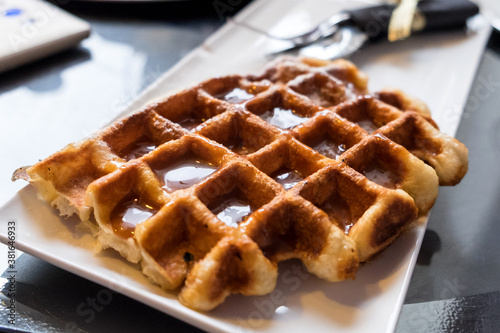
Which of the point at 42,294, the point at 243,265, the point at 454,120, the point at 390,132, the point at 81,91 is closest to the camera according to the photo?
the point at 243,265

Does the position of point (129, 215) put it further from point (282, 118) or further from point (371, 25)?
point (371, 25)

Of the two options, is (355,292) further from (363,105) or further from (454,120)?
(454,120)

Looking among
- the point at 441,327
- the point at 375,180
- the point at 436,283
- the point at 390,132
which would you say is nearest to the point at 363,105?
the point at 390,132

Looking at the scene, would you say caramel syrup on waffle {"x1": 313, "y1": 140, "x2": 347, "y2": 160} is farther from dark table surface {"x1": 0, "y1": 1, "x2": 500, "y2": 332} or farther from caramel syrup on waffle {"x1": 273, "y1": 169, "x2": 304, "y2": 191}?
dark table surface {"x1": 0, "y1": 1, "x2": 500, "y2": 332}

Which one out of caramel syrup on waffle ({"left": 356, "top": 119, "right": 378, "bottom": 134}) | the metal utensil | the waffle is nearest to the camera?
the waffle

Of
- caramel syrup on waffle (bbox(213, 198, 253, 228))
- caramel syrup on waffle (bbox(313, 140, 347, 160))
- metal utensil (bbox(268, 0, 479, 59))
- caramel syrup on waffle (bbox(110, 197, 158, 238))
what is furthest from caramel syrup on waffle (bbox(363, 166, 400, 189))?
metal utensil (bbox(268, 0, 479, 59))

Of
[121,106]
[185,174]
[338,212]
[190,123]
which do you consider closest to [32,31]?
Answer: [121,106]
